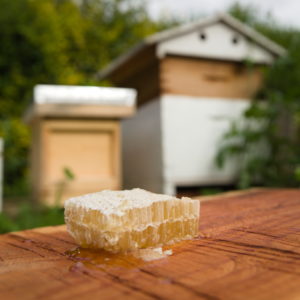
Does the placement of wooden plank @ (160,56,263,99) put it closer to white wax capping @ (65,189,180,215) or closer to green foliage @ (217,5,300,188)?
green foliage @ (217,5,300,188)

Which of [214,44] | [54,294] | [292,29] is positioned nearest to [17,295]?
[54,294]

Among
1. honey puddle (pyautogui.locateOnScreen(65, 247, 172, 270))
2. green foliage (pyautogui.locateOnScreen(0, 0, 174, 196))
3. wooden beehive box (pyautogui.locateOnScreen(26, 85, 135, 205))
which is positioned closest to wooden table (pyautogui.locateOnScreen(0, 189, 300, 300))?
honey puddle (pyautogui.locateOnScreen(65, 247, 172, 270))

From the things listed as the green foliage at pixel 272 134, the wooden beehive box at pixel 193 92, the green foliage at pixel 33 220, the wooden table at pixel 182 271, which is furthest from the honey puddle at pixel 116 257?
the green foliage at pixel 272 134

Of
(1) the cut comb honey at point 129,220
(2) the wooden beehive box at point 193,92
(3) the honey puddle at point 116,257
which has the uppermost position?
(2) the wooden beehive box at point 193,92

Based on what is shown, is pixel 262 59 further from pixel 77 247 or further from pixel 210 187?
pixel 77 247

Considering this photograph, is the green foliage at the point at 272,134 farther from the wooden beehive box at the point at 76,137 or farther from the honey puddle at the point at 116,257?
the honey puddle at the point at 116,257

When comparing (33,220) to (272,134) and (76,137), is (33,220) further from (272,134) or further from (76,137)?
(272,134)
